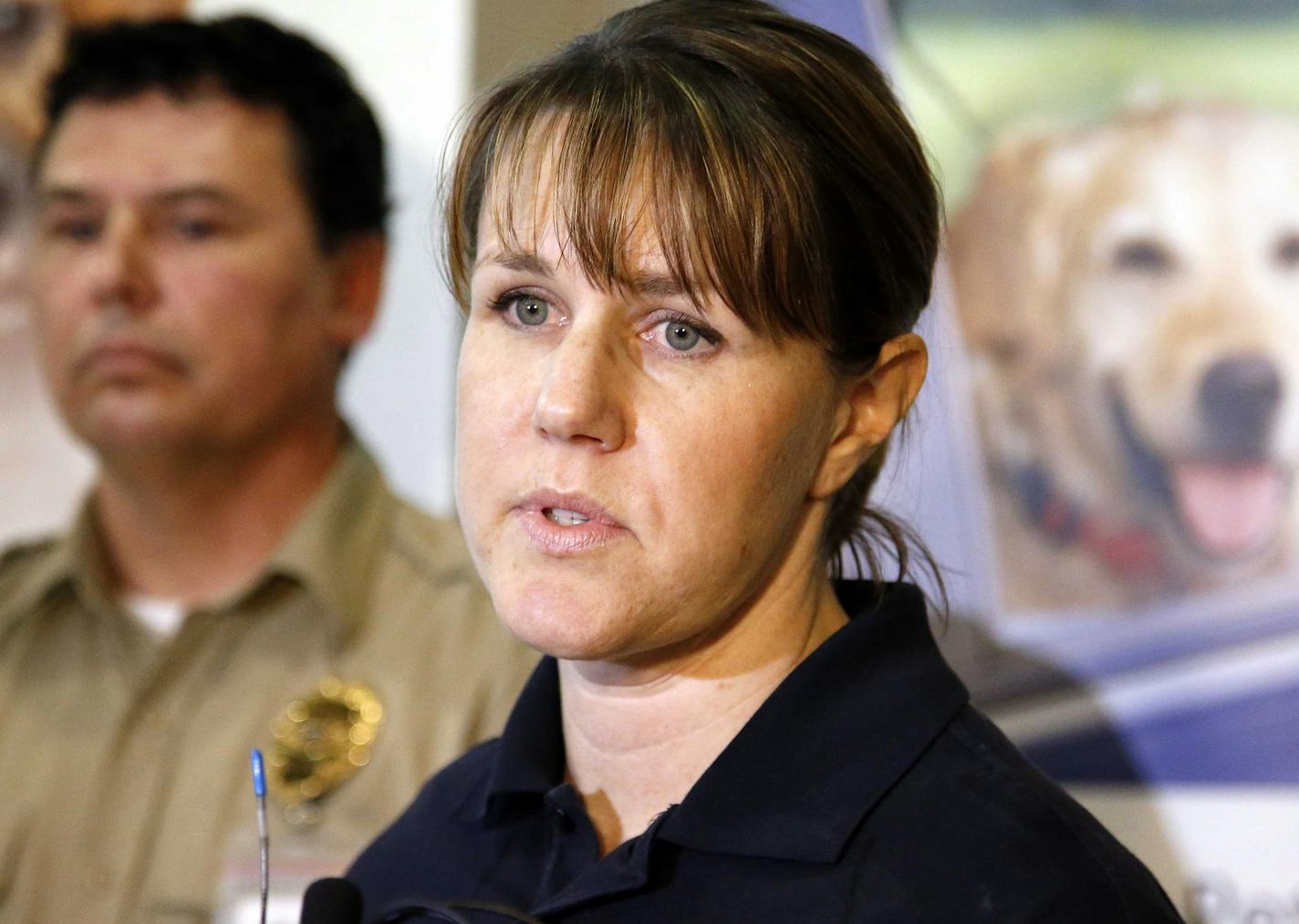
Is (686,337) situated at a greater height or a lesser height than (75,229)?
greater

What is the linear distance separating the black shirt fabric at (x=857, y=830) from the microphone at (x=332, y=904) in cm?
6

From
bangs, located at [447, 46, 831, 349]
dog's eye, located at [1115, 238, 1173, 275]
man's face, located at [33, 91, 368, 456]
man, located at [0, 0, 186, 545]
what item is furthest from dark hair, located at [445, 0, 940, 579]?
man, located at [0, 0, 186, 545]

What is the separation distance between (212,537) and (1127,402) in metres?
1.20

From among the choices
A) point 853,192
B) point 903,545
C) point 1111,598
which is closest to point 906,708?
point 903,545

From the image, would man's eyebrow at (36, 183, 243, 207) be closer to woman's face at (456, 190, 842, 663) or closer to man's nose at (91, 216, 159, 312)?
man's nose at (91, 216, 159, 312)

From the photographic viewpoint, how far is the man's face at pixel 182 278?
6.74 feet

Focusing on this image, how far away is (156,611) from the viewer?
6.96 ft

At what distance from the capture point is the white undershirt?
209cm

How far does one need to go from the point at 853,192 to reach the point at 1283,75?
84 cm

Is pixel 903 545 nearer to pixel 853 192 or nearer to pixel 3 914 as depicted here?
pixel 853 192

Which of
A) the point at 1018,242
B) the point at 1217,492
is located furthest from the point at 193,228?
the point at 1217,492

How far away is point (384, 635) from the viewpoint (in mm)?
1982

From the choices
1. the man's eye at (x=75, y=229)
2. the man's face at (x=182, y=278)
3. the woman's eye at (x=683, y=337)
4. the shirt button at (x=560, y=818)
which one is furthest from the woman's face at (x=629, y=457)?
the man's eye at (x=75, y=229)

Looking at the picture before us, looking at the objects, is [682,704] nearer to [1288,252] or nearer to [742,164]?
[742,164]
